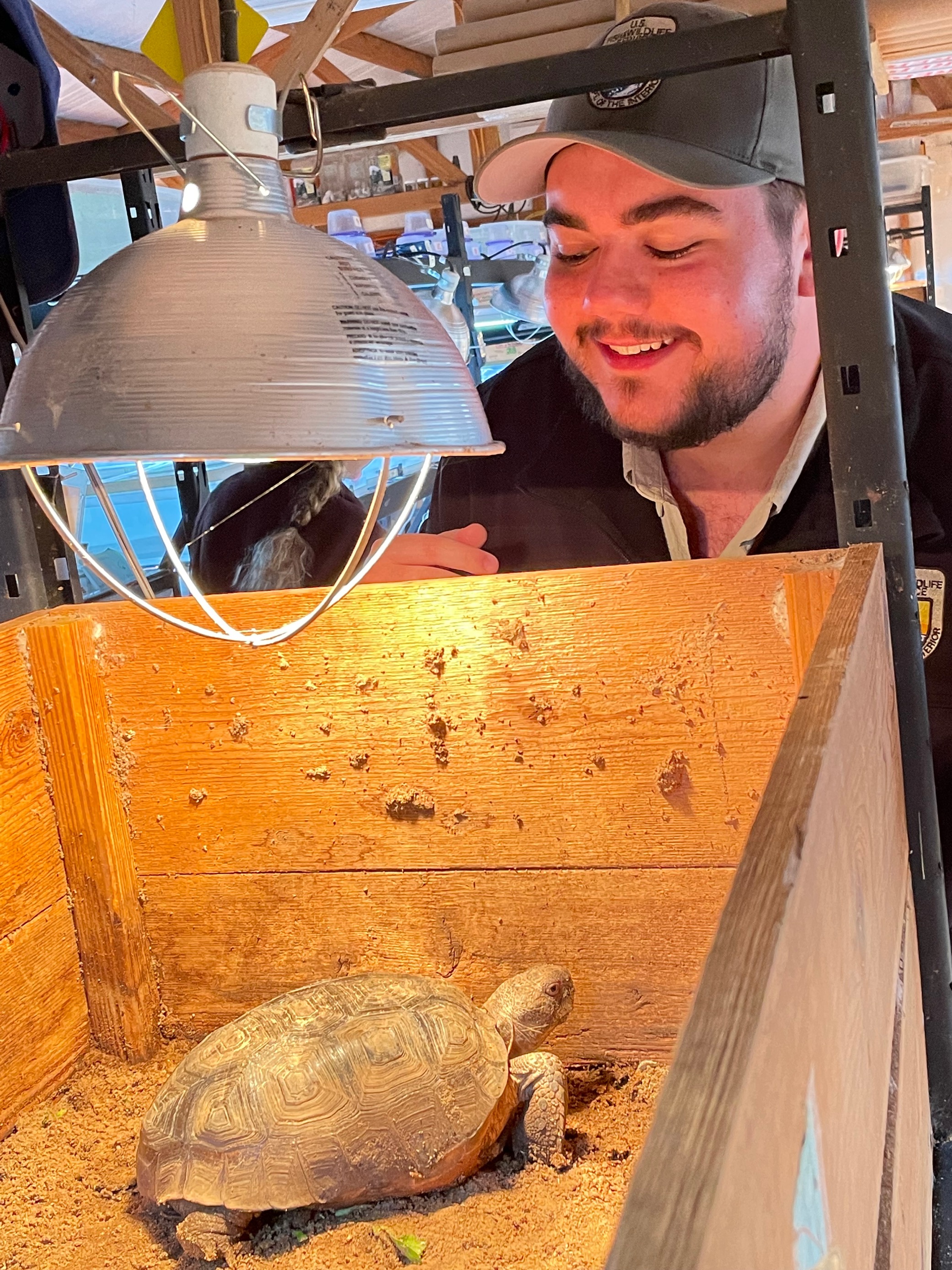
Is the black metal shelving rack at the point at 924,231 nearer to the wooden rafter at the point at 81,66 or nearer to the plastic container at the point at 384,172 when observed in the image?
the plastic container at the point at 384,172

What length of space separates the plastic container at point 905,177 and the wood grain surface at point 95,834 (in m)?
3.93

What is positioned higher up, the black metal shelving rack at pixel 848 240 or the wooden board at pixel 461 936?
the black metal shelving rack at pixel 848 240

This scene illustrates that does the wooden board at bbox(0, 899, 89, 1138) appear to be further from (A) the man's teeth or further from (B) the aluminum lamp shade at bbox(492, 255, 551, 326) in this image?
(B) the aluminum lamp shade at bbox(492, 255, 551, 326)

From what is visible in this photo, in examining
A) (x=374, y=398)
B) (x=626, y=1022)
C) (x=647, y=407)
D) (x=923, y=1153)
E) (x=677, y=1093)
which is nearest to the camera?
(x=677, y=1093)

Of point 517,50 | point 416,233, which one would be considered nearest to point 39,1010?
point 517,50

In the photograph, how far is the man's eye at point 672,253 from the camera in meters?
1.65

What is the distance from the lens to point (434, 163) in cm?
440

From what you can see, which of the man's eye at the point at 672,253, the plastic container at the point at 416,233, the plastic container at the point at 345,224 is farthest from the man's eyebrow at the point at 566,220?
the plastic container at the point at 416,233

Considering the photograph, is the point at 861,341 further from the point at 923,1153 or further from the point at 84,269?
the point at 84,269

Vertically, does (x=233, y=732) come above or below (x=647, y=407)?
below

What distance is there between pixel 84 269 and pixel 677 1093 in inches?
226

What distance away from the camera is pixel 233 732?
5.29 ft

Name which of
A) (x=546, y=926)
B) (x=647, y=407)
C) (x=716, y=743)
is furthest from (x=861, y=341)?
(x=546, y=926)

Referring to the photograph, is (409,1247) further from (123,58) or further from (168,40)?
(123,58)
